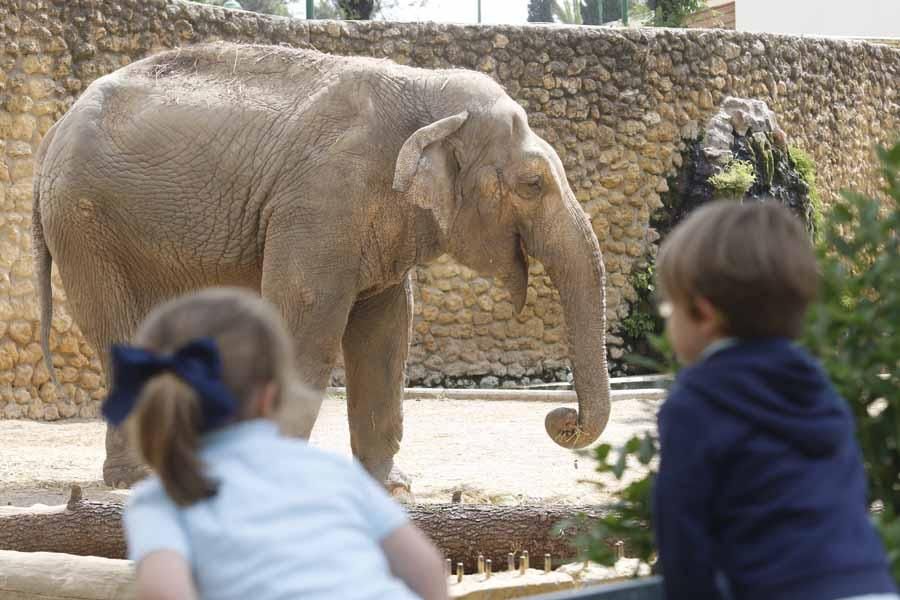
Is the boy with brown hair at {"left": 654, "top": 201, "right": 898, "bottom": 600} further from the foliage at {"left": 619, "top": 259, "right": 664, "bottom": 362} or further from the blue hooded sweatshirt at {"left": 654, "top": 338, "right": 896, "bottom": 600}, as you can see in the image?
the foliage at {"left": 619, "top": 259, "right": 664, "bottom": 362}

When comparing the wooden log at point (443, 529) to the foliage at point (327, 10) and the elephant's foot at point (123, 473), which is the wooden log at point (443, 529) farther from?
the foliage at point (327, 10)

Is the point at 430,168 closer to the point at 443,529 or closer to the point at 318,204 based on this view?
the point at 318,204

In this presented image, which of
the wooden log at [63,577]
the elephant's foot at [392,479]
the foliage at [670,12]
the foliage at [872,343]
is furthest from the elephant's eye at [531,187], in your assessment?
the foliage at [670,12]

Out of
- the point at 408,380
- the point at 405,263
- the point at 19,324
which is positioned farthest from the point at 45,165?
the point at 408,380

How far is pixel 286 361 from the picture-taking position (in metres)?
2.30

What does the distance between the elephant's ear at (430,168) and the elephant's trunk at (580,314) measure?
1.82ft

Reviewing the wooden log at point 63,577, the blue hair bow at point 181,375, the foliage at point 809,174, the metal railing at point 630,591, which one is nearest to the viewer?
the blue hair bow at point 181,375

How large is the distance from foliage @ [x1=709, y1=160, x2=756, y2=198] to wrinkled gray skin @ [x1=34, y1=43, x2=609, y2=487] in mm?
10977

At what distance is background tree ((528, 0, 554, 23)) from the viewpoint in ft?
64.7

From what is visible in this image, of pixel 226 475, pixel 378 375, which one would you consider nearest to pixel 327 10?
pixel 378 375

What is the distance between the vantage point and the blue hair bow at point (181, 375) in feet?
7.14

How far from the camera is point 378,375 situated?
805cm

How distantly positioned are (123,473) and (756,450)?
6.26 meters

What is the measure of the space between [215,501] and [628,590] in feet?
2.96
